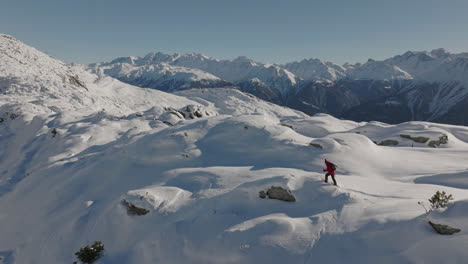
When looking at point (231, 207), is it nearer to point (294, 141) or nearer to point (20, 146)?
point (294, 141)

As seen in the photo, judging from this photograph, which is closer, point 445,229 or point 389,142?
point 445,229

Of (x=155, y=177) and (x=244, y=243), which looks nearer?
(x=244, y=243)

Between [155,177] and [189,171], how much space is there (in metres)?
2.37

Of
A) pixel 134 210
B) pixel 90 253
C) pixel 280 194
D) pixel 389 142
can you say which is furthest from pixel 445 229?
pixel 389 142

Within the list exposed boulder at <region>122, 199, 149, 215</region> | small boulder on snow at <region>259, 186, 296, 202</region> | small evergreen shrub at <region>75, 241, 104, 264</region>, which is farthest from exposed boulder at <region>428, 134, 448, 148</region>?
small evergreen shrub at <region>75, 241, 104, 264</region>

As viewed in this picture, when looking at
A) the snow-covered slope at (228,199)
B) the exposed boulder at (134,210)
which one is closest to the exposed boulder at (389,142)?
the snow-covered slope at (228,199)

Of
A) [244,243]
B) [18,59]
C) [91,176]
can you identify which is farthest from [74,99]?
[244,243]

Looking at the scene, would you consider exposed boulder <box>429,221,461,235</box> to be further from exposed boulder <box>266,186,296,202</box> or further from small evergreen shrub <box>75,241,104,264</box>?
small evergreen shrub <box>75,241,104,264</box>

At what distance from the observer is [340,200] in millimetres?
11547

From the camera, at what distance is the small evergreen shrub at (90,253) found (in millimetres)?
10270

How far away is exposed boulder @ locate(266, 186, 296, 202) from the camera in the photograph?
1217 centimetres

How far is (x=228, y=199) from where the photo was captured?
12.4 meters

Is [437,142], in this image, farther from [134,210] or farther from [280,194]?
[134,210]

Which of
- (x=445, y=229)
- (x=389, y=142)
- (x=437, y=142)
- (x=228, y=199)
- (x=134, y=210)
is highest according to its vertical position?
(x=445, y=229)
